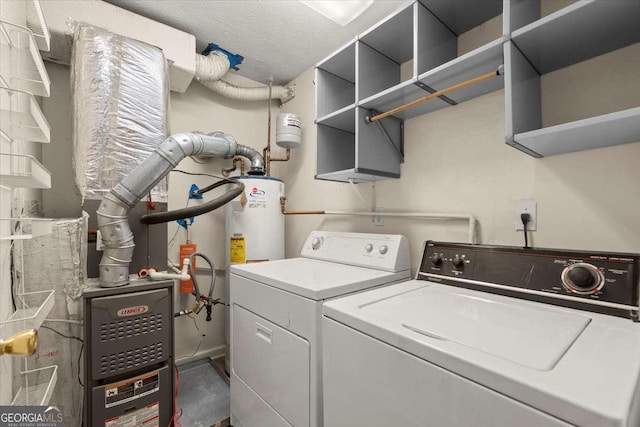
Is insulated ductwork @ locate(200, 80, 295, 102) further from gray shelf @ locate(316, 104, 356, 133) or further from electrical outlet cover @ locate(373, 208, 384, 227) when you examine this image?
electrical outlet cover @ locate(373, 208, 384, 227)

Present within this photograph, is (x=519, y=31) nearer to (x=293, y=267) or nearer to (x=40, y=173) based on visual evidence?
(x=293, y=267)

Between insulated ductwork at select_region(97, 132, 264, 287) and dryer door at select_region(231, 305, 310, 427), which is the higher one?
insulated ductwork at select_region(97, 132, 264, 287)

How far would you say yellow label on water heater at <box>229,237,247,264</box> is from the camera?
2.10 metres

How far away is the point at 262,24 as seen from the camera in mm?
1893

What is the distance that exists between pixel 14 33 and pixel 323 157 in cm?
136

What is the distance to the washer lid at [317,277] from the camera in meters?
1.12

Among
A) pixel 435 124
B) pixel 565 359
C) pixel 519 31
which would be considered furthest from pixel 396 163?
pixel 565 359

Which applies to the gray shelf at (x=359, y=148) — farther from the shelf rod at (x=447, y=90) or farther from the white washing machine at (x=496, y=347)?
the white washing machine at (x=496, y=347)

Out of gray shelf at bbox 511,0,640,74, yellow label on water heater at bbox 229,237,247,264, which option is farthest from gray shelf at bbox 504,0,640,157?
yellow label on water heater at bbox 229,237,247,264

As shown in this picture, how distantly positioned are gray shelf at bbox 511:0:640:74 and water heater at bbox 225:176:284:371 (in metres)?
1.70

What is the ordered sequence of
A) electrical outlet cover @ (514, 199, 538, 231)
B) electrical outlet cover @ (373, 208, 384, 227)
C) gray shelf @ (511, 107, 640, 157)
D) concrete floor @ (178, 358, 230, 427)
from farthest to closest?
electrical outlet cover @ (373, 208, 384, 227)
concrete floor @ (178, 358, 230, 427)
electrical outlet cover @ (514, 199, 538, 231)
gray shelf @ (511, 107, 640, 157)

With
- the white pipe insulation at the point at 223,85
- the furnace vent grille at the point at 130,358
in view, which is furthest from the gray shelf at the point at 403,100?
the furnace vent grille at the point at 130,358

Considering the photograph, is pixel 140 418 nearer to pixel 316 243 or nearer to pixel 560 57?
pixel 316 243

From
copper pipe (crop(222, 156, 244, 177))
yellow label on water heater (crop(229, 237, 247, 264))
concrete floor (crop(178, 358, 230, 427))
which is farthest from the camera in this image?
copper pipe (crop(222, 156, 244, 177))
